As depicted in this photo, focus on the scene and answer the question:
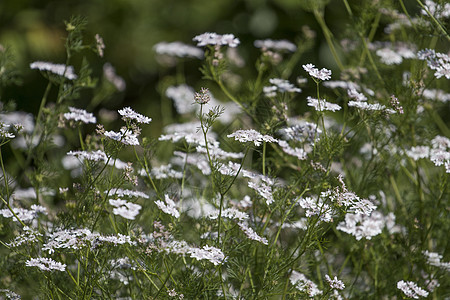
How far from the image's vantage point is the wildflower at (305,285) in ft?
4.72

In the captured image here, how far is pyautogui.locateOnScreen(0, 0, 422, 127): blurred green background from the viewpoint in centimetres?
439

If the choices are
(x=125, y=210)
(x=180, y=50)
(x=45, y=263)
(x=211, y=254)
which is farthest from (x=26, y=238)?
(x=180, y=50)

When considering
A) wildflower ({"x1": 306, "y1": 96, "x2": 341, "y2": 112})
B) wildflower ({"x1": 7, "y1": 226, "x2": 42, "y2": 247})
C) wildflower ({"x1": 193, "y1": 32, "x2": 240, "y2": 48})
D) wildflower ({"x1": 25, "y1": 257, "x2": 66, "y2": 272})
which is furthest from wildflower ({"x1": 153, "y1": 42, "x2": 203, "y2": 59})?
wildflower ({"x1": 25, "y1": 257, "x2": 66, "y2": 272})

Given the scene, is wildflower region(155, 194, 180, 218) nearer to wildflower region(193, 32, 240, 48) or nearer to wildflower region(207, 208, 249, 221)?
wildflower region(207, 208, 249, 221)

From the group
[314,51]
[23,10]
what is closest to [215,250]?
[314,51]

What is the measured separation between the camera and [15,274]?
1.65 metres

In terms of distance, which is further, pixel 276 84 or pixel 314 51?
pixel 314 51

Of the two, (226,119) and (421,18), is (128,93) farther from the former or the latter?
(421,18)

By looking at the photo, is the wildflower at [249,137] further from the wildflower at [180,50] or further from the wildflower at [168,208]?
the wildflower at [180,50]

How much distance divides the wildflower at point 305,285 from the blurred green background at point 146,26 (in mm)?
2785

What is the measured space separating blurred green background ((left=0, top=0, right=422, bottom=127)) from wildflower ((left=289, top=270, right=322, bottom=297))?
2.79 metres

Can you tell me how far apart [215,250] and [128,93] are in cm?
357

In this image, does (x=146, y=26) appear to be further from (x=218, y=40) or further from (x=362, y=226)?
(x=362, y=226)

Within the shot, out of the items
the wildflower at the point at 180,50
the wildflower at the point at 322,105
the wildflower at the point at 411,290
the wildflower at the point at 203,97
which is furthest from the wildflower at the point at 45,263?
the wildflower at the point at 180,50
